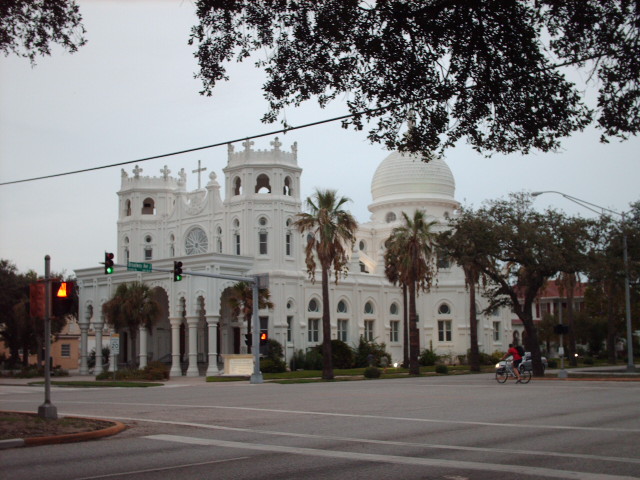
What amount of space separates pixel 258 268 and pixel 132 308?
9.39m

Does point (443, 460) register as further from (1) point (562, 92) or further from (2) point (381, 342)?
(2) point (381, 342)

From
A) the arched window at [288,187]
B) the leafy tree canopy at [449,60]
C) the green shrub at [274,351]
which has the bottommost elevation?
the green shrub at [274,351]

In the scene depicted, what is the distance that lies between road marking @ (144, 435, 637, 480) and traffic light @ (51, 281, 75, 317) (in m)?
4.23

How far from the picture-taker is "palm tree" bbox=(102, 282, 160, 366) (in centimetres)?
5650

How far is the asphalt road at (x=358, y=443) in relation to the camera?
1173 cm

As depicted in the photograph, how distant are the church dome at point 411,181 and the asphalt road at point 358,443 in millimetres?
54261

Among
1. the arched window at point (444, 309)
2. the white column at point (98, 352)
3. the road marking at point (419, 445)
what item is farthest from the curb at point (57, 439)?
the arched window at point (444, 309)

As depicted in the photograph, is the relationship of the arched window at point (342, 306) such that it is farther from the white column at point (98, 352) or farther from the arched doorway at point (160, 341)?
the white column at point (98, 352)

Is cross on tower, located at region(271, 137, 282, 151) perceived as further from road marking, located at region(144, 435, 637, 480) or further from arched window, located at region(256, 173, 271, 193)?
road marking, located at region(144, 435, 637, 480)

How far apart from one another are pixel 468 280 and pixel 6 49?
42.1 m

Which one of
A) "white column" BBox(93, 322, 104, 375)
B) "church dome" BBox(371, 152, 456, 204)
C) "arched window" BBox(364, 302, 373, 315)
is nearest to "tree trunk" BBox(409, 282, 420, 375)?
"arched window" BBox(364, 302, 373, 315)

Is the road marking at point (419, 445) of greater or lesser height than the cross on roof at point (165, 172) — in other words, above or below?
below

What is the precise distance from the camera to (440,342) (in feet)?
244

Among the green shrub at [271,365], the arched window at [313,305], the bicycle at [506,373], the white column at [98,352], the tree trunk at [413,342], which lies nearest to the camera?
the bicycle at [506,373]
